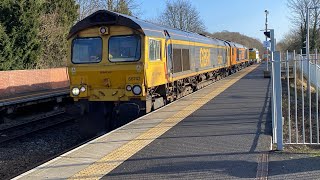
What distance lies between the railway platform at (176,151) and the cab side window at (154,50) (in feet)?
6.01

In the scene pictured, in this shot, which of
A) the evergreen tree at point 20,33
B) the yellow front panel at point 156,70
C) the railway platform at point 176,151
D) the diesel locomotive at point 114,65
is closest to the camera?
the railway platform at point 176,151

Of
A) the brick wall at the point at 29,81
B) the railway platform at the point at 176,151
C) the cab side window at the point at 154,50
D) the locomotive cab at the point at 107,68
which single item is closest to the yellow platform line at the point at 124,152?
the railway platform at the point at 176,151

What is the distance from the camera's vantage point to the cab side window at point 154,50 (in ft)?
38.8

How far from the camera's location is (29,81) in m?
20.2

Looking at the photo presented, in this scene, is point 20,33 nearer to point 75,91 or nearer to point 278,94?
point 75,91

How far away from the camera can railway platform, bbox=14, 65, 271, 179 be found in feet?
20.3

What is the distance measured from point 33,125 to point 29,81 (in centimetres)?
643

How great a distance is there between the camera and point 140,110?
460 inches

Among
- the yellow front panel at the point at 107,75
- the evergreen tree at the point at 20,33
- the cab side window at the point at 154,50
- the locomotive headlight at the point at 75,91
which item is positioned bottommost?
the locomotive headlight at the point at 75,91

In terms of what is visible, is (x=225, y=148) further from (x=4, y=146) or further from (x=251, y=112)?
(x=4, y=146)

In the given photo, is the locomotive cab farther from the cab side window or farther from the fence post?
the fence post

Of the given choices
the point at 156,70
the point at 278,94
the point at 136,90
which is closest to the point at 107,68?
the point at 136,90

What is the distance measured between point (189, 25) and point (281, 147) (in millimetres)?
58013

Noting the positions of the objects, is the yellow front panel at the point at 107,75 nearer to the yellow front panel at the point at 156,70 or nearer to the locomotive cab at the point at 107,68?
the locomotive cab at the point at 107,68
